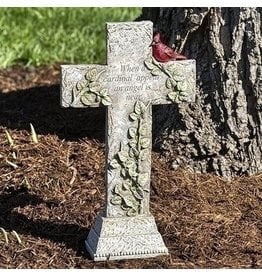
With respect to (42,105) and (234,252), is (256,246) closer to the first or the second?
(234,252)

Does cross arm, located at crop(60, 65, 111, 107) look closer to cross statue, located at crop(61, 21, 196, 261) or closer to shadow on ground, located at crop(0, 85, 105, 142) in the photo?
cross statue, located at crop(61, 21, 196, 261)

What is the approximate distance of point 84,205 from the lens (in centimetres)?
565

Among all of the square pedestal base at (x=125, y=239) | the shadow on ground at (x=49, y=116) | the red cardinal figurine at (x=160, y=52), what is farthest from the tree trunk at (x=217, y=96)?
the square pedestal base at (x=125, y=239)

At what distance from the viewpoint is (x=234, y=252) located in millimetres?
5316

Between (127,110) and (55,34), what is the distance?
4.06 metres

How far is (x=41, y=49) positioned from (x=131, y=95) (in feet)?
12.6

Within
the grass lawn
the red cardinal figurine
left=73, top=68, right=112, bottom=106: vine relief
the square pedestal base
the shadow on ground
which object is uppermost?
the red cardinal figurine

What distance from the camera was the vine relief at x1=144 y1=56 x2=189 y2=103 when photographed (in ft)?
16.5

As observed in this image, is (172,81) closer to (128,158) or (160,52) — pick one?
(160,52)

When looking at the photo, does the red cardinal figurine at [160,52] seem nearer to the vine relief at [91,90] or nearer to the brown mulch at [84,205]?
the vine relief at [91,90]

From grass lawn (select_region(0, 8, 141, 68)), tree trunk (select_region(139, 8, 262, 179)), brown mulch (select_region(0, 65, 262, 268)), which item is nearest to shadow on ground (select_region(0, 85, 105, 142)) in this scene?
brown mulch (select_region(0, 65, 262, 268))

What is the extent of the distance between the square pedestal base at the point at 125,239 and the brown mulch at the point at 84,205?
0.13 ft

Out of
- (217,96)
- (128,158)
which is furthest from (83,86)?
(217,96)

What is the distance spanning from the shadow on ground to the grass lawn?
0.96 metres
